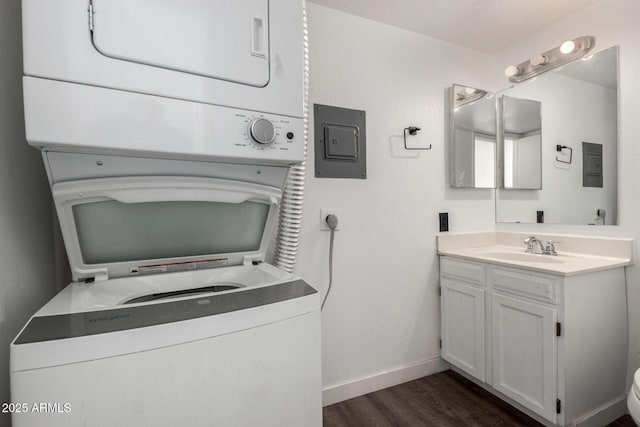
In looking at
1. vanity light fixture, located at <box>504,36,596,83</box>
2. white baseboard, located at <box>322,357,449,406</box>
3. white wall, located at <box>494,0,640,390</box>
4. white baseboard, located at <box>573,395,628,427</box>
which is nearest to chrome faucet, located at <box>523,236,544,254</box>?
white wall, located at <box>494,0,640,390</box>

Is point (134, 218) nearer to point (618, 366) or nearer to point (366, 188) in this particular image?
point (366, 188)

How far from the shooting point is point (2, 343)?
0.75 metres

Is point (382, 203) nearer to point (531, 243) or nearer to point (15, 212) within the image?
point (531, 243)

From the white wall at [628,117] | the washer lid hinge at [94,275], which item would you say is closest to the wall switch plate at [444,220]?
the white wall at [628,117]

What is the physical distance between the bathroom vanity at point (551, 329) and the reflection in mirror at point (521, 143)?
497mm

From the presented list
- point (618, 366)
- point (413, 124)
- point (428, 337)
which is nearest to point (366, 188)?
point (413, 124)

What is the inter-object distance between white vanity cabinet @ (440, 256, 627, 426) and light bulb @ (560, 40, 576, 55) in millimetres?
1301

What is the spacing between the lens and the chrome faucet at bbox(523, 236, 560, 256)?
1808 millimetres

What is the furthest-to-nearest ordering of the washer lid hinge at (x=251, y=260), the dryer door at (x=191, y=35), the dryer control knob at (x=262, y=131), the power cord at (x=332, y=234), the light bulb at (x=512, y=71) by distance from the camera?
the light bulb at (x=512, y=71), the power cord at (x=332, y=234), the washer lid hinge at (x=251, y=260), the dryer control knob at (x=262, y=131), the dryer door at (x=191, y=35)

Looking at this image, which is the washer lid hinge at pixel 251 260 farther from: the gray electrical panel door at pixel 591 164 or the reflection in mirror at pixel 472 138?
the gray electrical panel door at pixel 591 164

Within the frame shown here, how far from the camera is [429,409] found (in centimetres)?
161

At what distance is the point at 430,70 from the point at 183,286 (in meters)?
2.00

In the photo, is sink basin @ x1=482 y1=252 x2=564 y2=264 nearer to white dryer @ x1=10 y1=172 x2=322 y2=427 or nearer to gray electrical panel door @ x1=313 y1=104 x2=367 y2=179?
gray electrical panel door @ x1=313 y1=104 x2=367 y2=179

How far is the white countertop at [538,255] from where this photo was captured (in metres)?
1.42
